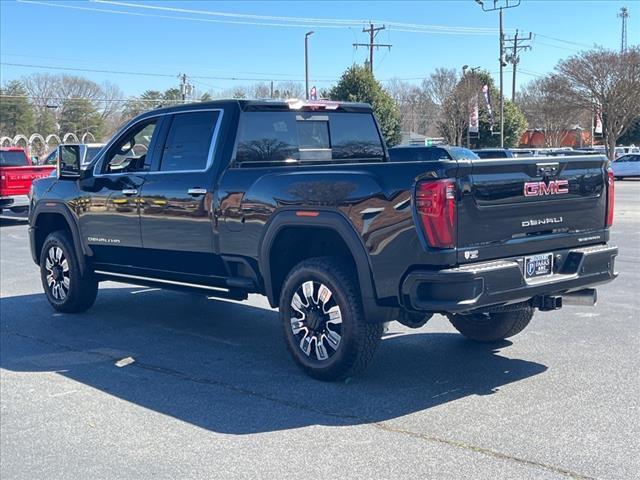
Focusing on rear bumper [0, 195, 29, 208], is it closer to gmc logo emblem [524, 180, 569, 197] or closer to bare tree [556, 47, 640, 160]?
gmc logo emblem [524, 180, 569, 197]

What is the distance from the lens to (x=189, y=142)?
7.18m

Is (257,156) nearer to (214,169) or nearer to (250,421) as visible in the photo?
(214,169)

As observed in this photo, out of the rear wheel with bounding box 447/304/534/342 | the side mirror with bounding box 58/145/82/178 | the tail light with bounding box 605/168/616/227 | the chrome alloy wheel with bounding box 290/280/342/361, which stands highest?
the side mirror with bounding box 58/145/82/178

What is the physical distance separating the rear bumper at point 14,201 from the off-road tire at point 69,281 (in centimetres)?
1127

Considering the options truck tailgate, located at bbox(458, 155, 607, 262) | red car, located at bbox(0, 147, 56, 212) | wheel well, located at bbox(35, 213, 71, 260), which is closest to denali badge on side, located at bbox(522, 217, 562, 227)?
truck tailgate, located at bbox(458, 155, 607, 262)

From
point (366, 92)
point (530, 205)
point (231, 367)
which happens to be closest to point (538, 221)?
point (530, 205)

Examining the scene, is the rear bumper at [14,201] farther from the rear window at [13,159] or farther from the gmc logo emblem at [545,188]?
the gmc logo emblem at [545,188]

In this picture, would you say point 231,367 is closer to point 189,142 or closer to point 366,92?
point 189,142

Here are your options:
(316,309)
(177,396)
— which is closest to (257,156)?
(316,309)

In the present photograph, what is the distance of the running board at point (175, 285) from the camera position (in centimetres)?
686

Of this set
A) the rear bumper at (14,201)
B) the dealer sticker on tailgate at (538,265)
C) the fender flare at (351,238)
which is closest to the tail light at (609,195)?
the dealer sticker on tailgate at (538,265)

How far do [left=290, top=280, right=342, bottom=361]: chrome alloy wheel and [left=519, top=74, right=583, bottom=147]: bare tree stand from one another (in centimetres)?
4158

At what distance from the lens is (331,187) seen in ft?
18.6

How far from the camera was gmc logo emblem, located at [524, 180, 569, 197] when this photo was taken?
5516 millimetres
